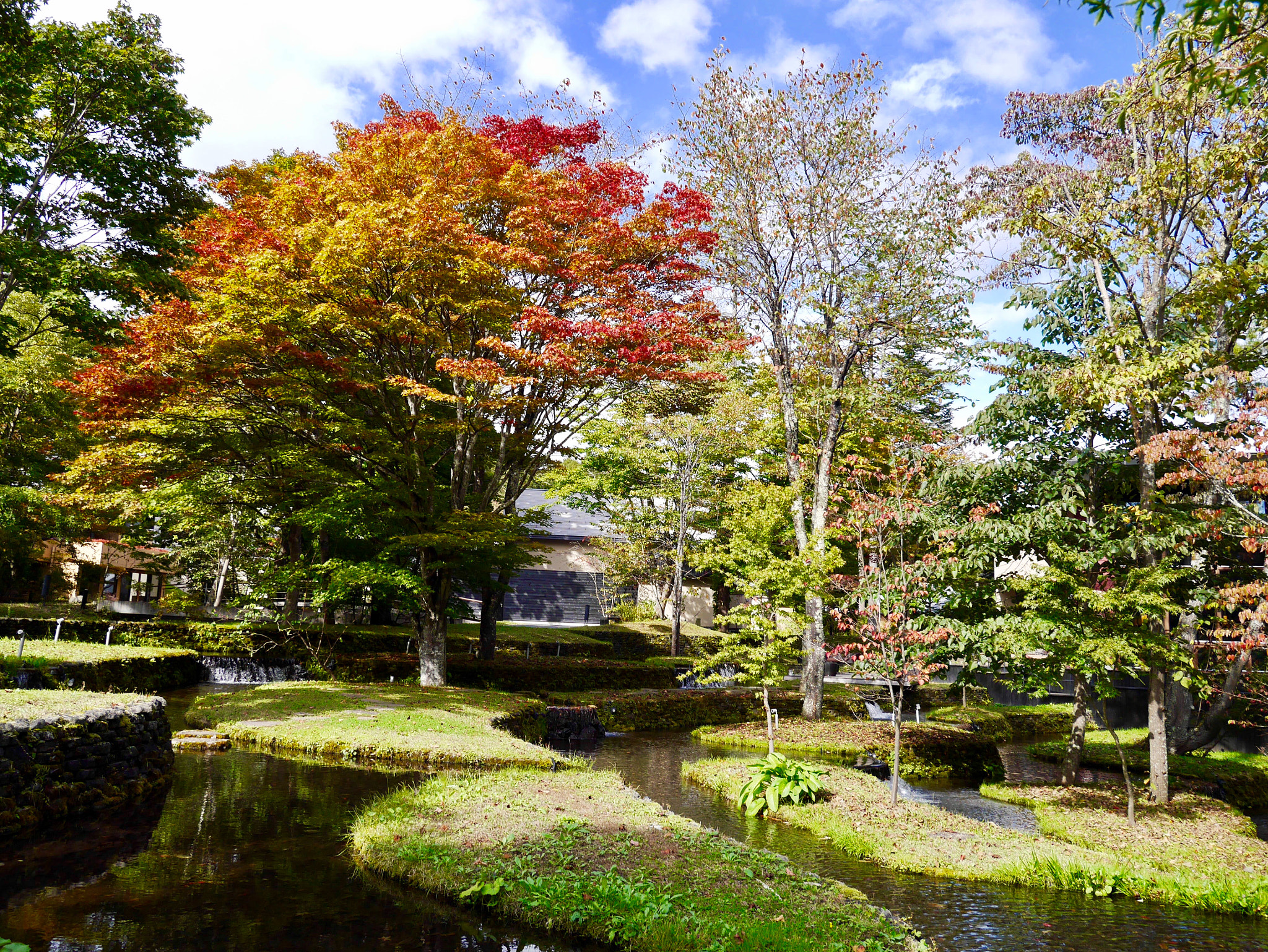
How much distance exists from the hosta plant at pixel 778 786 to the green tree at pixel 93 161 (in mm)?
16815

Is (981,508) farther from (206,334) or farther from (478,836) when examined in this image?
(206,334)

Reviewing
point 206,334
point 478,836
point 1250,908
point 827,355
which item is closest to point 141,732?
point 478,836

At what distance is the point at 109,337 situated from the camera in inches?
744

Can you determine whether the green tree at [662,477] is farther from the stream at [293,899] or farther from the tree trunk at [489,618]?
the stream at [293,899]

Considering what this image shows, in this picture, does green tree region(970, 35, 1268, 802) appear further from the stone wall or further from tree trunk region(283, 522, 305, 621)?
tree trunk region(283, 522, 305, 621)

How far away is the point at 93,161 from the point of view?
57.5ft

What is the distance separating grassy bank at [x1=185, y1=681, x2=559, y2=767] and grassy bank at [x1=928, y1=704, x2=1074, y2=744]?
14.1 m

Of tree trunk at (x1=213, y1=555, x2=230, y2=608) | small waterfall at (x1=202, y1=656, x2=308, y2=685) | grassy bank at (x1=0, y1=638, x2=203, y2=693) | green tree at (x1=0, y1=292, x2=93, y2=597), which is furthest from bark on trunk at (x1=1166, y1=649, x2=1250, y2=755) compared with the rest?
tree trunk at (x1=213, y1=555, x2=230, y2=608)

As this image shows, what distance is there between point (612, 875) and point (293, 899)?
9.92 ft

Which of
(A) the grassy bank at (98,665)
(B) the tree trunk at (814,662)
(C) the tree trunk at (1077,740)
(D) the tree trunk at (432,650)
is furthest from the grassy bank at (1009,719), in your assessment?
(A) the grassy bank at (98,665)

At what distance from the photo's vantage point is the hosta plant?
42.6 ft

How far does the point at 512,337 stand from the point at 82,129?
34.3 feet

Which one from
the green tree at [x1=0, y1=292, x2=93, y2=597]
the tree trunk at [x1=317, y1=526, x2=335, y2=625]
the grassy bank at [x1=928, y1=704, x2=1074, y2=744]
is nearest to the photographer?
the green tree at [x1=0, y1=292, x2=93, y2=597]

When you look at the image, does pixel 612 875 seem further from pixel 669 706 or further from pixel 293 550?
pixel 293 550
